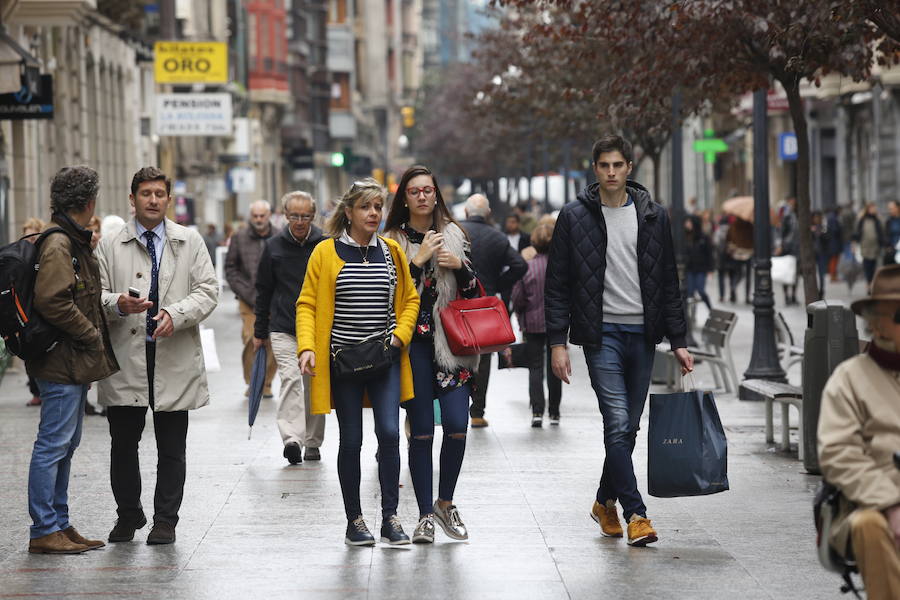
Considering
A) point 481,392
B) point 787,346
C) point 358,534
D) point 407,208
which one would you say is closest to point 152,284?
point 407,208

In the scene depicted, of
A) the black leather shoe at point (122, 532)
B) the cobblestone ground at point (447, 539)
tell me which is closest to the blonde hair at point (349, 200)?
the cobblestone ground at point (447, 539)

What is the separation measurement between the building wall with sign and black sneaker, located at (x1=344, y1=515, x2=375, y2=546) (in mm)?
14919

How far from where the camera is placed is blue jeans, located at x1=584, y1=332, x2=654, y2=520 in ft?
28.6

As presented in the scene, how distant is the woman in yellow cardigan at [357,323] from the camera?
28.0 ft

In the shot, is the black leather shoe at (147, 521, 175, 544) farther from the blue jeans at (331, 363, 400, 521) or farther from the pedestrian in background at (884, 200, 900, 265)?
the pedestrian in background at (884, 200, 900, 265)

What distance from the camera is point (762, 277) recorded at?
645 inches

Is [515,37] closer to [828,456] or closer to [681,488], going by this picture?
[681,488]

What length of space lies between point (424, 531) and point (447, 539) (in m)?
0.23

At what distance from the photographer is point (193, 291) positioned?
8930 millimetres

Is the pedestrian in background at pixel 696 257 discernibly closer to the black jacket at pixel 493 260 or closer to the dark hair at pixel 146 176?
the black jacket at pixel 493 260

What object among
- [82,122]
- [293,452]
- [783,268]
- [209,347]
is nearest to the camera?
[293,452]

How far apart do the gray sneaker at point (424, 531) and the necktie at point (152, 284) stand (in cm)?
157

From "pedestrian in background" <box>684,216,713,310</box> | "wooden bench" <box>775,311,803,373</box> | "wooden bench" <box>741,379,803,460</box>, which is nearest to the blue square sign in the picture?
"pedestrian in background" <box>684,216,713,310</box>

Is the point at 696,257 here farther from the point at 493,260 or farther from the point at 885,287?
the point at 885,287
